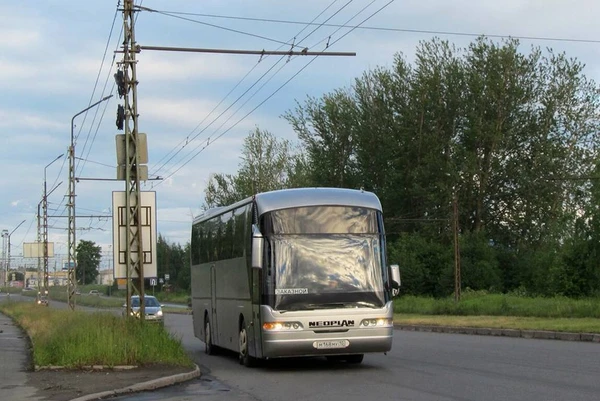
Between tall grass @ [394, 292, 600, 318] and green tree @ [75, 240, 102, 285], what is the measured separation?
8771 cm

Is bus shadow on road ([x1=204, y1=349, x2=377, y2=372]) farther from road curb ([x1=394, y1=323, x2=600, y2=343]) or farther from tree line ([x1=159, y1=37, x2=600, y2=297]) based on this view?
tree line ([x1=159, y1=37, x2=600, y2=297])

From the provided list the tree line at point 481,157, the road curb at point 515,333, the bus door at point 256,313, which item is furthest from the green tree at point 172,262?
the bus door at point 256,313

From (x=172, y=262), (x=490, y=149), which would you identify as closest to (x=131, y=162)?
(x=490, y=149)

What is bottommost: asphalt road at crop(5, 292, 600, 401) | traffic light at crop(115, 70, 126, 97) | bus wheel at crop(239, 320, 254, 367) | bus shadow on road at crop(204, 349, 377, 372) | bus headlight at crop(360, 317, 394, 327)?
asphalt road at crop(5, 292, 600, 401)

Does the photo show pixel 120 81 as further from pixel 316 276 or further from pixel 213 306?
pixel 316 276

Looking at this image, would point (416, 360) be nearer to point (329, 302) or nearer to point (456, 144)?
point (329, 302)

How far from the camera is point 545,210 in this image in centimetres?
5891

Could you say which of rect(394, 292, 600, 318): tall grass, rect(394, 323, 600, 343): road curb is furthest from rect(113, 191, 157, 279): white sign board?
rect(394, 292, 600, 318): tall grass

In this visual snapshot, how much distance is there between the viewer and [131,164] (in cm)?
2023

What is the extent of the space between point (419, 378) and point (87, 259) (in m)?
137

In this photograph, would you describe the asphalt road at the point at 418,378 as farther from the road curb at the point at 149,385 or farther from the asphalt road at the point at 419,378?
the road curb at the point at 149,385

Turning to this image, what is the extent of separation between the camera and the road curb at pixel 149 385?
13.0 m

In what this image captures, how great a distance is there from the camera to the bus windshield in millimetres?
16391

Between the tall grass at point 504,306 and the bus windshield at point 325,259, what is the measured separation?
20.6 m
